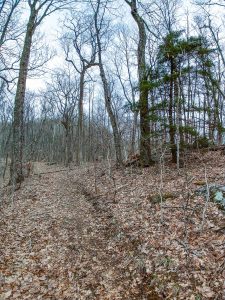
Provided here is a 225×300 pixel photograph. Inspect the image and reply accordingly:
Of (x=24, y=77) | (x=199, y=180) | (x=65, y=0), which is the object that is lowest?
(x=199, y=180)

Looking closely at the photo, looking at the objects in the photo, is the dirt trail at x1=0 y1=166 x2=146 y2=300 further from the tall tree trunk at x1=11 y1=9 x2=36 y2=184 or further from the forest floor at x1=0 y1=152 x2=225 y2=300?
the tall tree trunk at x1=11 y1=9 x2=36 y2=184

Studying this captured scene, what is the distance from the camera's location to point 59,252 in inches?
263

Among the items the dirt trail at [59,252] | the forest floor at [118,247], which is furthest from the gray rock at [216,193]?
the dirt trail at [59,252]

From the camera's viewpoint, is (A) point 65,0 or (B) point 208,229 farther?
(A) point 65,0

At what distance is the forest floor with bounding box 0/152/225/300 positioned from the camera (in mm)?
5062

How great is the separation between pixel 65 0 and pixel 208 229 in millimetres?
14172

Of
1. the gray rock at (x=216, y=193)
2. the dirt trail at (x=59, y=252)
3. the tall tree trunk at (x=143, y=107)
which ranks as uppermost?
the tall tree trunk at (x=143, y=107)

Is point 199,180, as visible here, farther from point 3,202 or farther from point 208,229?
point 3,202

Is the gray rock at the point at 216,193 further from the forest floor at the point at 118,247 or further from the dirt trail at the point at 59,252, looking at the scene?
the dirt trail at the point at 59,252

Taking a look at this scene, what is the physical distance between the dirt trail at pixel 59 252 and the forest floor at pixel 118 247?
2 cm

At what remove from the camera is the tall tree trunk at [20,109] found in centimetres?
1357

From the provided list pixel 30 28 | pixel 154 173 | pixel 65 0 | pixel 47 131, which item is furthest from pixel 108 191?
pixel 47 131

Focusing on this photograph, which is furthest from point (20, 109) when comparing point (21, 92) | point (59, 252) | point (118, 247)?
point (118, 247)

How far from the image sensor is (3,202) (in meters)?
11.3
